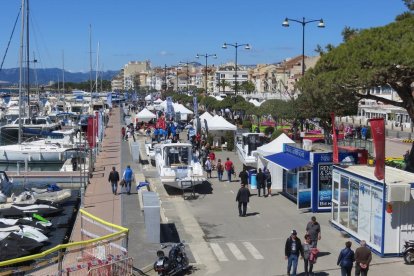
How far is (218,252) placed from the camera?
647 inches

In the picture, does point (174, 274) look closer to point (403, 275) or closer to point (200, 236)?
point (200, 236)

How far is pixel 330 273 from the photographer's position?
48.0ft

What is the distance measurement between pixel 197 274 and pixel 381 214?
217 inches

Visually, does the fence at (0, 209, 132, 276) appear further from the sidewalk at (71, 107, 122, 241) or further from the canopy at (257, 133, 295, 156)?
the canopy at (257, 133, 295, 156)

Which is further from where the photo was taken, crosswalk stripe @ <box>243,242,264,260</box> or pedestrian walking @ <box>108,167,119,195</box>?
pedestrian walking @ <box>108,167,119,195</box>

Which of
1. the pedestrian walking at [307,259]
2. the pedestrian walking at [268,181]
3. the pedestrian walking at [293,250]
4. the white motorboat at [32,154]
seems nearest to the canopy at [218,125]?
the white motorboat at [32,154]

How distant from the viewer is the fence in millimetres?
10938

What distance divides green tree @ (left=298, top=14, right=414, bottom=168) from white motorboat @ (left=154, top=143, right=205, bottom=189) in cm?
657

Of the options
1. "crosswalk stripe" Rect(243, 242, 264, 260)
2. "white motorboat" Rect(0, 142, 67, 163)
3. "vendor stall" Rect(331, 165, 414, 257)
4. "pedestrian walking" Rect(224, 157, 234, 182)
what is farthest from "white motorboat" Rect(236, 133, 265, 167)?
"crosswalk stripe" Rect(243, 242, 264, 260)

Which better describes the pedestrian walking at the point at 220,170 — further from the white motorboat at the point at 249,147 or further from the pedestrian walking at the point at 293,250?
the pedestrian walking at the point at 293,250

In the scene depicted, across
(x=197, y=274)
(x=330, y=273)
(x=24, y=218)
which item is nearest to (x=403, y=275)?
(x=330, y=273)

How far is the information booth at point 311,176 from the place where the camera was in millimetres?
21234

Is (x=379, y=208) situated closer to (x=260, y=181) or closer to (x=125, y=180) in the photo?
(x=260, y=181)

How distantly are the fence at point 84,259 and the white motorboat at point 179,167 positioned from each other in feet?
38.1
